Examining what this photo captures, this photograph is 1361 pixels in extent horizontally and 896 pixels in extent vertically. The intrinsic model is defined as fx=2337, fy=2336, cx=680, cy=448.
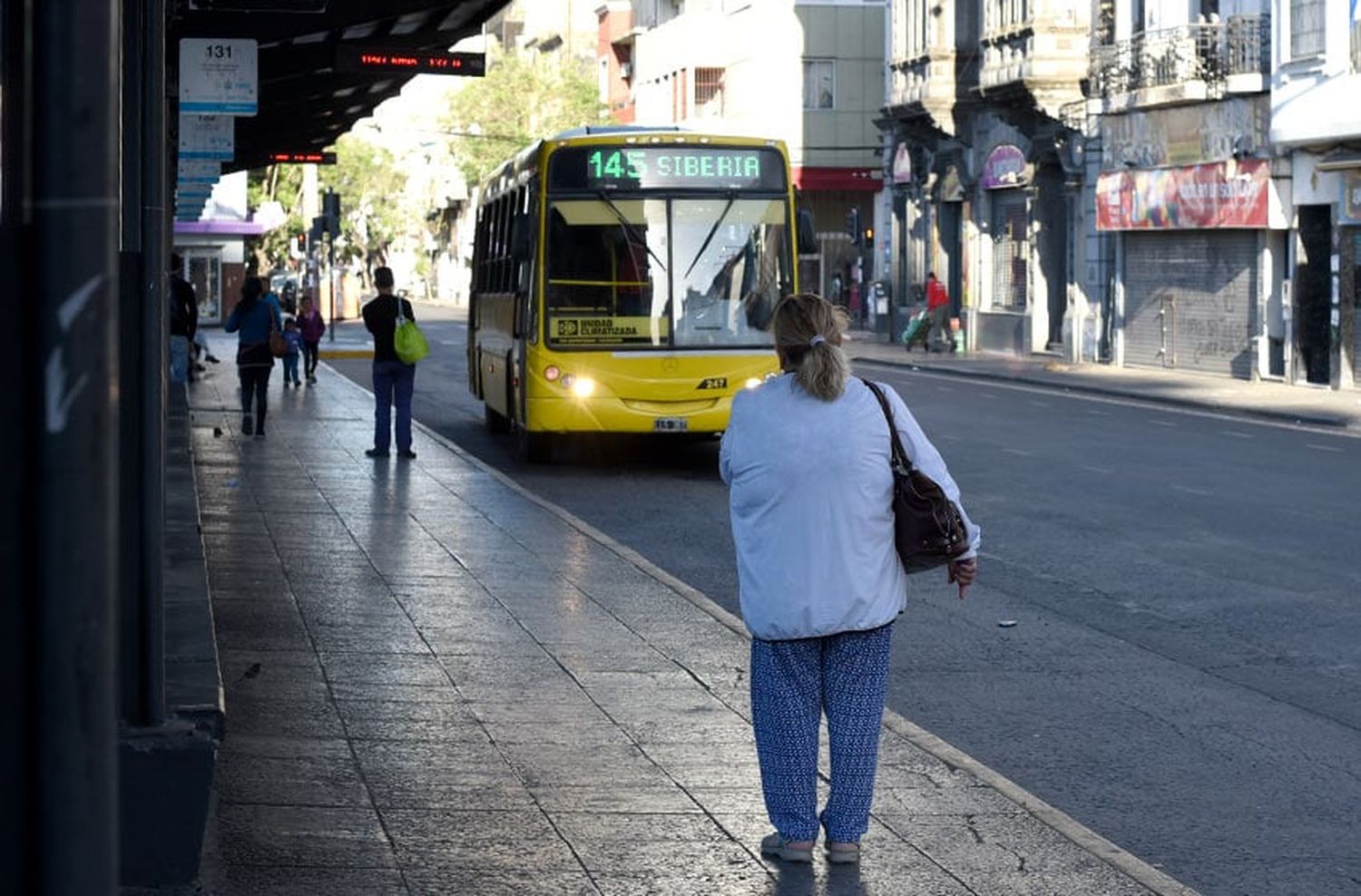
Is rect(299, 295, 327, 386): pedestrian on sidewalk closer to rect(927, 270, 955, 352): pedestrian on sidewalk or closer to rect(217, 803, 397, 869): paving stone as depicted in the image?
rect(927, 270, 955, 352): pedestrian on sidewalk

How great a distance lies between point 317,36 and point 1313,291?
66.7 feet

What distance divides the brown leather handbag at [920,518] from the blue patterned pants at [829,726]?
25cm

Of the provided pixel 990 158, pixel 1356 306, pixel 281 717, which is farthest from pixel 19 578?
pixel 990 158

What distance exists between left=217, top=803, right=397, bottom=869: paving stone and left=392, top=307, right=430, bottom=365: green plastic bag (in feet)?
47.9

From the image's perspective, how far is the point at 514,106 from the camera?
90.9 metres

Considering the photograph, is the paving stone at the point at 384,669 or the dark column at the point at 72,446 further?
the paving stone at the point at 384,669

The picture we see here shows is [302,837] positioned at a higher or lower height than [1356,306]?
lower

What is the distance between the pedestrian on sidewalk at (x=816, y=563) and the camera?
661 centimetres

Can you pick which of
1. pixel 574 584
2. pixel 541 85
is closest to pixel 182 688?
pixel 574 584

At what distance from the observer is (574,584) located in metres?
12.7

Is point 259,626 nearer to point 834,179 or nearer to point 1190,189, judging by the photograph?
point 1190,189

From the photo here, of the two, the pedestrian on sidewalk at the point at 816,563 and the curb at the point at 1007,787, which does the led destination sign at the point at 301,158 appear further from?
the pedestrian on sidewalk at the point at 816,563

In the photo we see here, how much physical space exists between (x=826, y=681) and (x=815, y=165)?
61292 mm

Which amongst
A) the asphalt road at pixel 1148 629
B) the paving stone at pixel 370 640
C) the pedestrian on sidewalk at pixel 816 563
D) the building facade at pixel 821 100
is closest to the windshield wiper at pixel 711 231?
the asphalt road at pixel 1148 629
